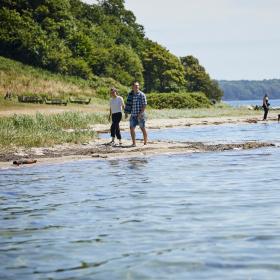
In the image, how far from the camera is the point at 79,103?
51.2 m

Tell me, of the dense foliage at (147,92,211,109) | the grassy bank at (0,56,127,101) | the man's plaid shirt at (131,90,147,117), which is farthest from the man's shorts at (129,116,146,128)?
the dense foliage at (147,92,211,109)

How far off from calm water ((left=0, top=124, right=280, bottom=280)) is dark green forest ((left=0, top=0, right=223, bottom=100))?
52.5 meters

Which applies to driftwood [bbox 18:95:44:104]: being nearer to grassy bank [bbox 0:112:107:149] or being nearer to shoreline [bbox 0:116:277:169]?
grassy bank [bbox 0:112:107:149]

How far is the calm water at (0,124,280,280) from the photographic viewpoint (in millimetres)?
5586

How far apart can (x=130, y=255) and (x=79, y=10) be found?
81857 mm

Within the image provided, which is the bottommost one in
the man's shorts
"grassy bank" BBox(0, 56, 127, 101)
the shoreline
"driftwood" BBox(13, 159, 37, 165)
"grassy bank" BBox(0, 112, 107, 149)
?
"driftwood" BBox(13, 159, 37, 165)

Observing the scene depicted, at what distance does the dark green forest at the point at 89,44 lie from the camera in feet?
209

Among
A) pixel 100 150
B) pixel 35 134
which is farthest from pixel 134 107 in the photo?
pixel 35 134

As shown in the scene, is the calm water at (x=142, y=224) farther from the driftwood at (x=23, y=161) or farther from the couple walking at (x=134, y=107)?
the couple walking at (x=134, y=107)

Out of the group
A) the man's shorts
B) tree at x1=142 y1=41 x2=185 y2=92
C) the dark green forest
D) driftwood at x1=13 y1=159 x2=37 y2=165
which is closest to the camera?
driftwood at x1=13 y1=159 x2=37 y2=165

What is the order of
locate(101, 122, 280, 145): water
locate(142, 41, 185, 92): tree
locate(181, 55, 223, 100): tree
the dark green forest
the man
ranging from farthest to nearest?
locate(181, 55, 223, 100): tree, locate(142, 41, 185, 92): tree, the dark green forest, locate(101, 122, 280, 145): water, the man

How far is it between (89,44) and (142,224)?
6653 cm

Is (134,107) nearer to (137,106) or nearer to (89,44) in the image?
(137,106)

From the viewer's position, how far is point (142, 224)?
7.45 metres
